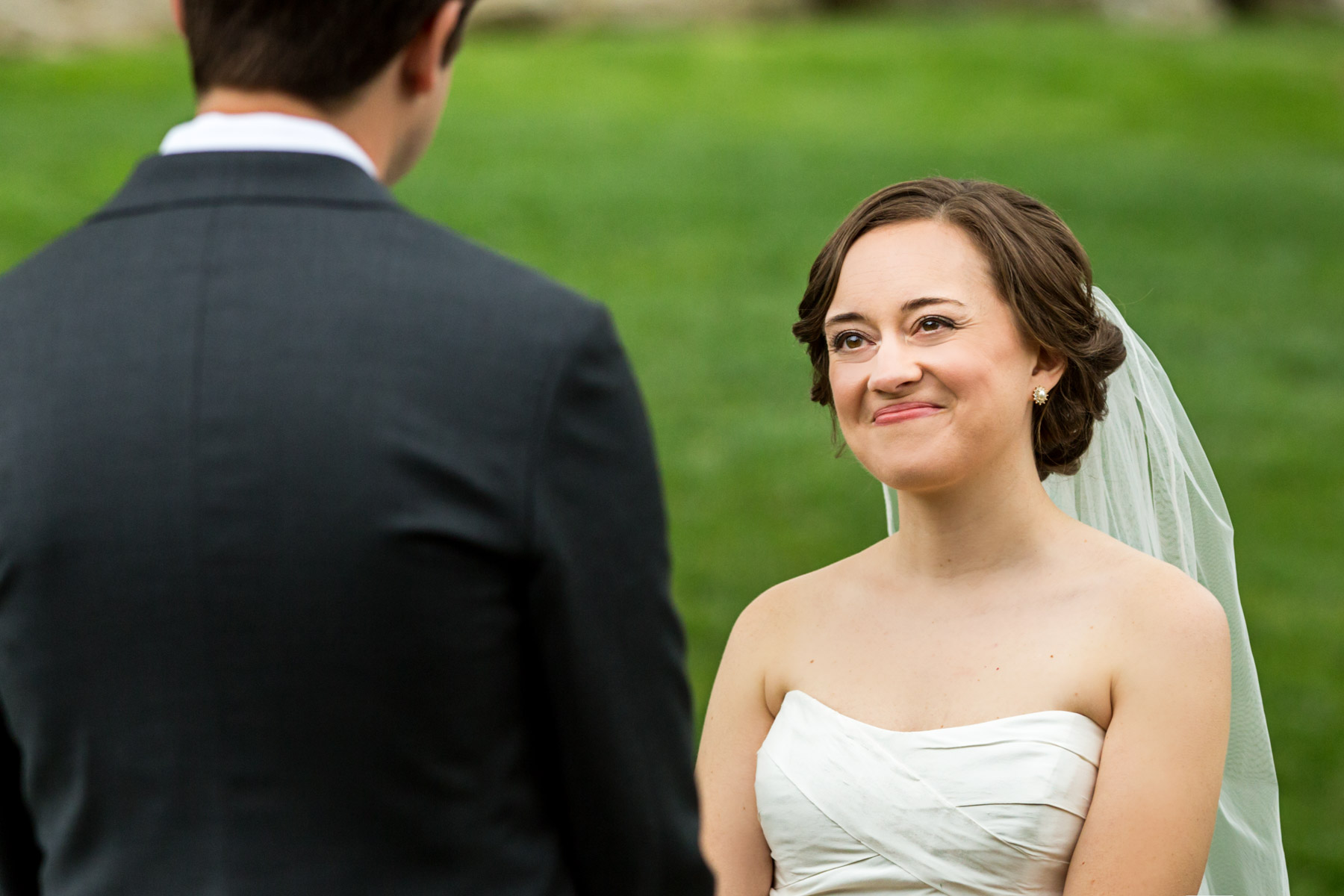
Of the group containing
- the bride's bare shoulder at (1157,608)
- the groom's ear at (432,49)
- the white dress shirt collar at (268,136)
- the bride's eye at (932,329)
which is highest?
the groom's ear at (432,49)

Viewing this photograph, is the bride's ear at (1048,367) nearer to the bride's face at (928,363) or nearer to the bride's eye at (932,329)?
the bride's face at (928,363)

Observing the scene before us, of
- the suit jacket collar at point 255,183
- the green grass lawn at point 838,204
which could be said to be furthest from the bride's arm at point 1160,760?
the green grass lawn at point 838,204

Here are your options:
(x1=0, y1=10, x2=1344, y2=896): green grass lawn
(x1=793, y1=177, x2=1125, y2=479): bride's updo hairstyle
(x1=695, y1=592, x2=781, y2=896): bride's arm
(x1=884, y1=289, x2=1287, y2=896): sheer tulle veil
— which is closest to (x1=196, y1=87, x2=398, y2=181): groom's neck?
(x1=793, y1=177, x2=1125, y2=479): bride's updo hairstyle

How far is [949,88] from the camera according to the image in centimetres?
2088

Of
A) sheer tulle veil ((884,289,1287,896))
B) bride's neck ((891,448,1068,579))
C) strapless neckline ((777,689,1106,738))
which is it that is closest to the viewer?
strapless neckline ((777,689,1106,738))

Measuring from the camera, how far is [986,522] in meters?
3.07

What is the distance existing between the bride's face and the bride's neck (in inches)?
2.0

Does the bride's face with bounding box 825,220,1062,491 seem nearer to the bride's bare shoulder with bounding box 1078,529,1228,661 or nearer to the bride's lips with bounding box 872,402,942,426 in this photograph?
the bride's lips with bounding box 872,402,942,426

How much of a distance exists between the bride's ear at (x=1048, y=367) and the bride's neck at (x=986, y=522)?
Result: 179 millimetres

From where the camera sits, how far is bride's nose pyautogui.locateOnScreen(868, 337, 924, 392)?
2889mm

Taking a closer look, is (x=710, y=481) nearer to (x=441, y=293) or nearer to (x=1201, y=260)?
(x=1201, y=260)

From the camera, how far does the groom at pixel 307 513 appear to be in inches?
63.0

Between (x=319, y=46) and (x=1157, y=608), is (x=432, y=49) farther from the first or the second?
(x=1157, y=608)

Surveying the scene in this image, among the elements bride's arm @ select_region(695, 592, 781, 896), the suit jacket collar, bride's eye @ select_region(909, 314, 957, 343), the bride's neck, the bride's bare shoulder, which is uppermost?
the suit jacket collar
